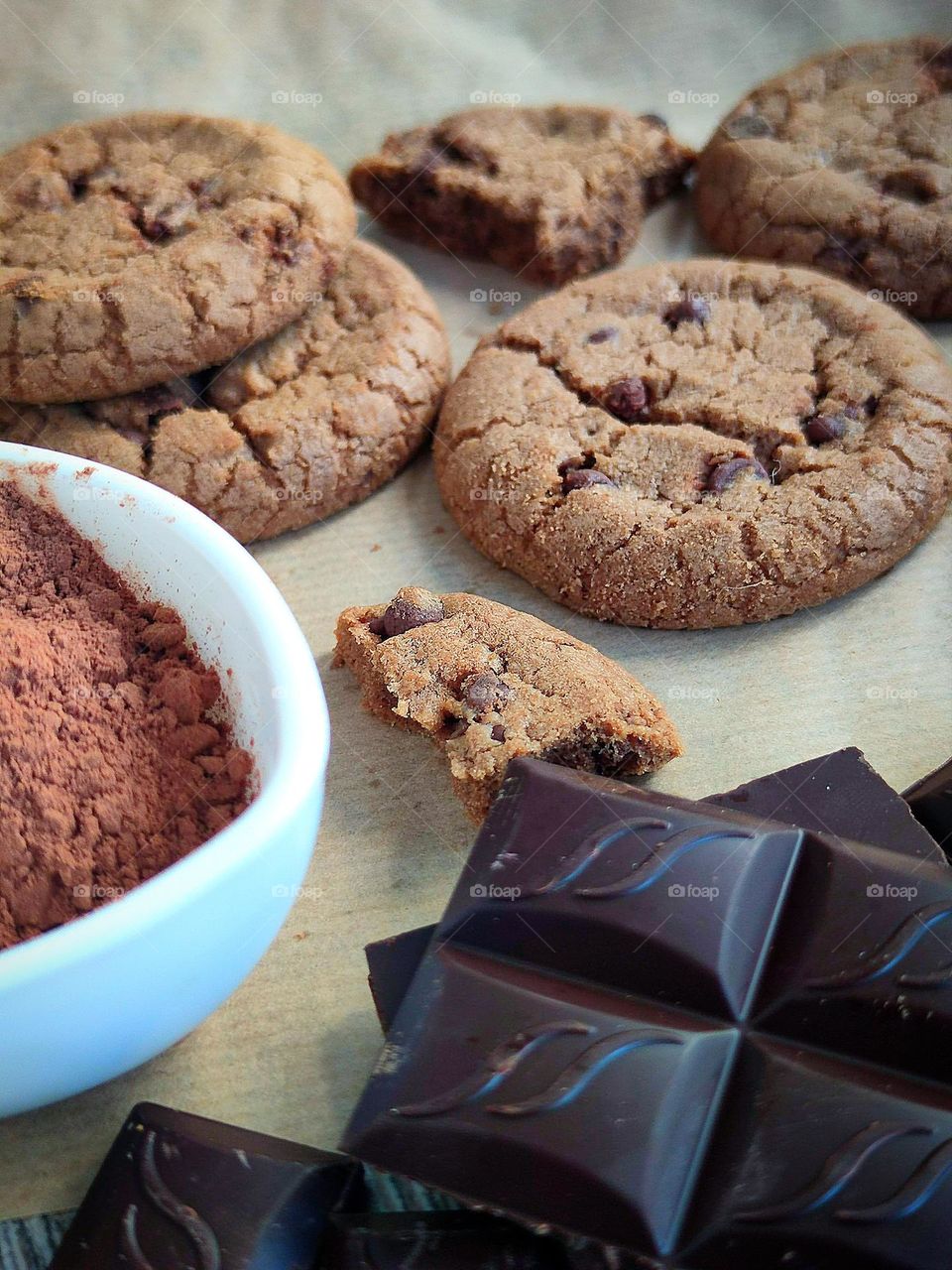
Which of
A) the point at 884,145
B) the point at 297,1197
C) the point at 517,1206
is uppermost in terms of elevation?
the point at 884,145

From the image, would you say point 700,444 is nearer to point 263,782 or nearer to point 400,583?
point 400,583

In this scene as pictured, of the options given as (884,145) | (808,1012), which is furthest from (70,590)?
(884,145)

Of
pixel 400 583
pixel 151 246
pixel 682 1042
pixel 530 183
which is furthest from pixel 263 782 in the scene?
pixel 530 183

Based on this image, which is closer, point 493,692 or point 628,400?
point 493,692

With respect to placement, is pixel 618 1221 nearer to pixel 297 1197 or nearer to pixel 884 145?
pixel 297 1197

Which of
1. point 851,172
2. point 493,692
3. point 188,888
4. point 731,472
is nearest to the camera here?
point 188,888

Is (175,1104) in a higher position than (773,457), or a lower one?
lower

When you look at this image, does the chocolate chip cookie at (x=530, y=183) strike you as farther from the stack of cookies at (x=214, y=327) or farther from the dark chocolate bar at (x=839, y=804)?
the dark chocolate bar at (x=839, y=804)
